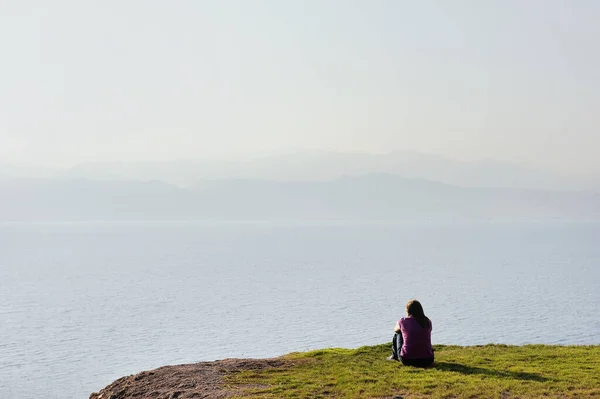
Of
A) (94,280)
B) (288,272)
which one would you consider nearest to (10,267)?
(94,280)

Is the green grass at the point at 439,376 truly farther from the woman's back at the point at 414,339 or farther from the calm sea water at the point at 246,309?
the calm sea water at the point at 246,309

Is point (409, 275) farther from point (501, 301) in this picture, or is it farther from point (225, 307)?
point (225, 307)

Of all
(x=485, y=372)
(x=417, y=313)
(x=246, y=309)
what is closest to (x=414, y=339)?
(x=417, y=313)

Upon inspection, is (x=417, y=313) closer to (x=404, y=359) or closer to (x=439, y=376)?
(x=404, y=359)

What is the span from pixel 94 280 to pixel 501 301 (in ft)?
210

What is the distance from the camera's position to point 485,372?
63.2 ft

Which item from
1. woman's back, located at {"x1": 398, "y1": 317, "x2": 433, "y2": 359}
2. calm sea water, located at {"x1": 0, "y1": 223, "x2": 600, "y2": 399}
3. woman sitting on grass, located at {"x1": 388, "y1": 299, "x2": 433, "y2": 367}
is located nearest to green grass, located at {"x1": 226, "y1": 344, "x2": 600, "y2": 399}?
woman sitting on grass, located at {"x1": 388, "y1": 299, "x2": 433, "y2": 367}

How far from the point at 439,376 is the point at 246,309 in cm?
5414

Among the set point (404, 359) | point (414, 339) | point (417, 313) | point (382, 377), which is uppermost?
point (417, 313)

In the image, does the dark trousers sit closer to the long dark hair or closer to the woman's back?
the woman's back

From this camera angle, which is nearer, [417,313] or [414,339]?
[417,313]

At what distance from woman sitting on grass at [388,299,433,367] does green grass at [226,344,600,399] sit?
0.34 m

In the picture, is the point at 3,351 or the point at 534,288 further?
the point at 534,288

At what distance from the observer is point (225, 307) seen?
7356cm
